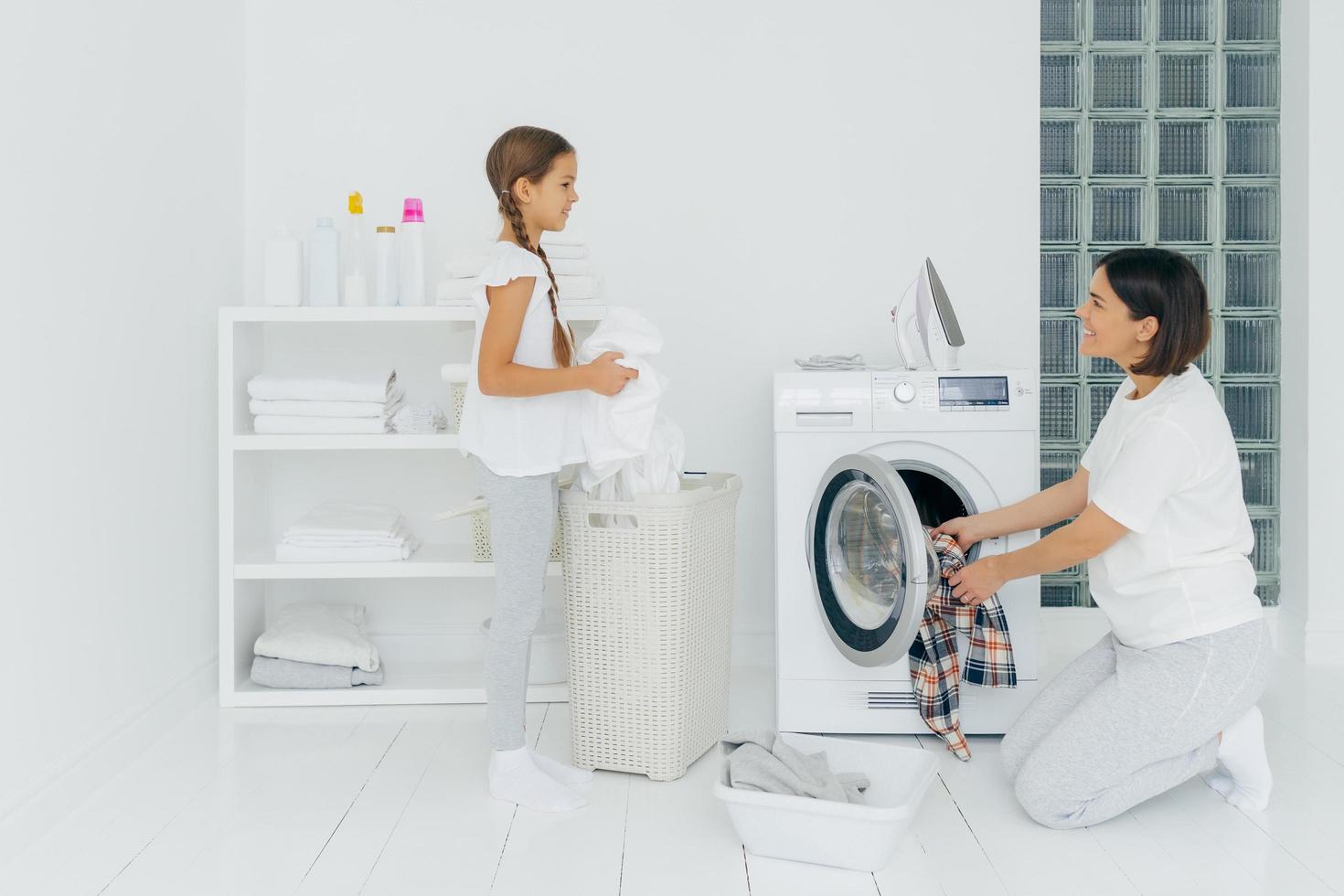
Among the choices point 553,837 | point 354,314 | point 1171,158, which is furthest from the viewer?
point 1171,158

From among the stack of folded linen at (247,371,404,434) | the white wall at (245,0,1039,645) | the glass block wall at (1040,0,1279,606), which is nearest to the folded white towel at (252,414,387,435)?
the stack of folded linen at (247,371,404,434)

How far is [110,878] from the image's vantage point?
169 centimetres

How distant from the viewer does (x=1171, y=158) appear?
124 inches

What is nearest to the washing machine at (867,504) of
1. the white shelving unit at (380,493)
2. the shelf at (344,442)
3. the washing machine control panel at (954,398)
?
the washing machine control panel at (954,398)

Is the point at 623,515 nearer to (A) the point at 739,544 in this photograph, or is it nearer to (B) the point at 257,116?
(A) the point at 739,544

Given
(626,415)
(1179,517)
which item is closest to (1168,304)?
(1179,517)

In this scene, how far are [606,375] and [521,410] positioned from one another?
6.8 inches

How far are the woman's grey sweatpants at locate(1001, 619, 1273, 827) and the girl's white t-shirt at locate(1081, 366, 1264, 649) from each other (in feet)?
0.14

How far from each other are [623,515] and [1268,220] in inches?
86.1

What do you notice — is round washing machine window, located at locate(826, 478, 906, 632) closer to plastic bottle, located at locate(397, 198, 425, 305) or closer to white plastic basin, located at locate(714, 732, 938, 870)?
white plastic basin, located at locate(714, 732, 938, 870)

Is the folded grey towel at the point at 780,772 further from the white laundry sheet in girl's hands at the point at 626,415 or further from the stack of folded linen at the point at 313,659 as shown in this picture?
the stack of folded linen at the point at 313,659

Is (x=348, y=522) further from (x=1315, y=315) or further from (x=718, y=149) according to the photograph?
(x=1315, y=315)

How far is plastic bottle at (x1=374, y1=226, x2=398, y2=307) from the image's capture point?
107 inches

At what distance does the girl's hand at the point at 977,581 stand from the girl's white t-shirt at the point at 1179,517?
241mm
